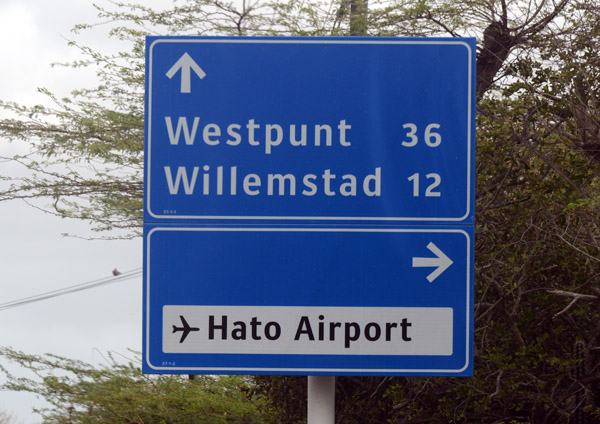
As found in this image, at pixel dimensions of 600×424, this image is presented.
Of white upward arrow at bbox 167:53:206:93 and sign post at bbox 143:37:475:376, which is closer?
Result: sign post at bbox 143:37:475:376

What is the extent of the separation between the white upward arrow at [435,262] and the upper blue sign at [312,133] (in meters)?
0.13

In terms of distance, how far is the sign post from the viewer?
348 centimetres

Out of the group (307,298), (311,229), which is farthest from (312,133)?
(307,298)

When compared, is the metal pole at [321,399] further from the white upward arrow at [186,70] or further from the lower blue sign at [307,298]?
the white upward arrow at [186,70]

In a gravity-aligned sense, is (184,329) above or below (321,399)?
above

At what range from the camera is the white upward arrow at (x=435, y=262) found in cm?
348

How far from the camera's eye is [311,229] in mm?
3506

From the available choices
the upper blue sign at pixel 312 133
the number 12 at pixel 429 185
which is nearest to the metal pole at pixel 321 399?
the upper blue sign at pixel 312 133

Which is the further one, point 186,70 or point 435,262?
point 186,70

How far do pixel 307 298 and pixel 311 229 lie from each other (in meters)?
0.29

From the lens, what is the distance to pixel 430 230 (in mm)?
3496

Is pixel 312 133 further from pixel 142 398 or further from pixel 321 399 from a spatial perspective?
pixel 142 398

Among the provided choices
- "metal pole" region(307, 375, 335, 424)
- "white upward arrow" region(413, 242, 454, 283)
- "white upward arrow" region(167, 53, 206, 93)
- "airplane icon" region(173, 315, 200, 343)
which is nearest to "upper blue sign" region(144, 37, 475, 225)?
"white upward arrow" region(167, 53, 206, 93)

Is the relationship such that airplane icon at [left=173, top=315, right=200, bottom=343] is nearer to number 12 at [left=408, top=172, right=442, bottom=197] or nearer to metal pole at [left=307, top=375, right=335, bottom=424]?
metal pole at [left=307, top=375, right=335, bottom=424]
